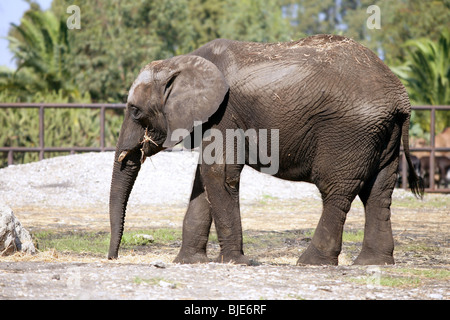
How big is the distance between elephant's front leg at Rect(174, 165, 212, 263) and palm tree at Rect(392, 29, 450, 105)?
58.0 feet

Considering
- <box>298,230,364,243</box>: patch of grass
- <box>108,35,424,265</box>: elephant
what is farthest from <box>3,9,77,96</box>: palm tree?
<box>108,35,424,265</box>: elephant

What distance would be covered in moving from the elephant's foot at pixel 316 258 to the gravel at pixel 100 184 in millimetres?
7681

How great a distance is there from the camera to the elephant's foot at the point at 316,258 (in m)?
7.68

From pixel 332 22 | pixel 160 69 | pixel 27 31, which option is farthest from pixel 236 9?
pixel 160 69

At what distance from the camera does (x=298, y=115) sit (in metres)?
7.59

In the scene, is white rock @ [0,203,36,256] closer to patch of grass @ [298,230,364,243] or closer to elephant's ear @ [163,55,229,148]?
elephant's ear @ [163,55,229,148]

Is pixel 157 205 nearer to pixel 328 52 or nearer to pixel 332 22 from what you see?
pixel 328 52

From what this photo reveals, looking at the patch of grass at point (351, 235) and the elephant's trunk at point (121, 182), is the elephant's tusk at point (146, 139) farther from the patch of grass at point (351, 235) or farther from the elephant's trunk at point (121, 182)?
the patch of grass at point (351, 235)

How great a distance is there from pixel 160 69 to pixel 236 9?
154ft

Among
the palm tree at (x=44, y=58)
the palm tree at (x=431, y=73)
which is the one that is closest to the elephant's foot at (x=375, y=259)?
the palm tree at (x=431, y=73)

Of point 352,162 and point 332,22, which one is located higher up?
point 332,22

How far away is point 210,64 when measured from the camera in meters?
7.73

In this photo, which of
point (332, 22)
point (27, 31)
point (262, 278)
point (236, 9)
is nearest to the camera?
point (262, 278)

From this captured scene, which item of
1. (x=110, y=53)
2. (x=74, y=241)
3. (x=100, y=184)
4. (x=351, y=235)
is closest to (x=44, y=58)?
(x=110, y=53)
